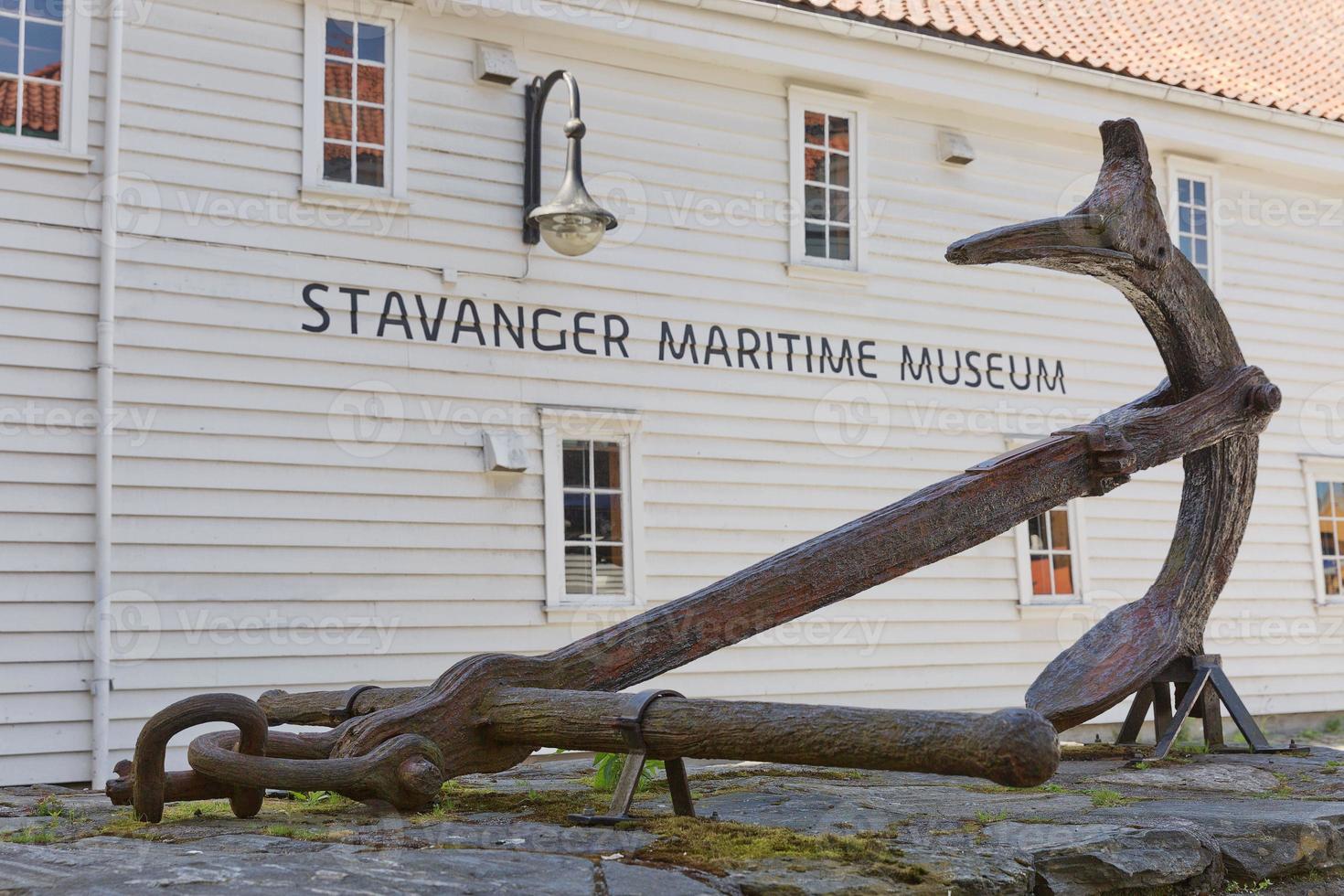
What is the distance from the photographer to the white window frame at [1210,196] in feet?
41.8

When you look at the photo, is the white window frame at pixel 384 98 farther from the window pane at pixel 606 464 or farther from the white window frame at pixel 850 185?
the white window frame at pixel 850 185

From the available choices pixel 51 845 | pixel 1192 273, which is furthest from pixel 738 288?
pixel 51 845

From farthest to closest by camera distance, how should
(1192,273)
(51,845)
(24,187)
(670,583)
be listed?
(670,583)
(24,187)
(1192,273)
(51,845)

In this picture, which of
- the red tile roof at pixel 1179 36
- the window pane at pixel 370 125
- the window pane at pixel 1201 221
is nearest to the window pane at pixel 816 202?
the red tile roof at pixel 1179 36

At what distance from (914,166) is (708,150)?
2011 millimetres

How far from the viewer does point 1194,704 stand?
617 cm

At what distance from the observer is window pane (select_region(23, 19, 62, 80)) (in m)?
8.25

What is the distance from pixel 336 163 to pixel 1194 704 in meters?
6.34

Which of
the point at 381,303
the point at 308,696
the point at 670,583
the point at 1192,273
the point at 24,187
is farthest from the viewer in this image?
the point at 670,583

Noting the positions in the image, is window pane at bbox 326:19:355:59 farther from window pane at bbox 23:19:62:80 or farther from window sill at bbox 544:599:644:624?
window sill at bbox 544:599:644:624

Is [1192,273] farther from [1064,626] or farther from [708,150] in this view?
[1064,626]

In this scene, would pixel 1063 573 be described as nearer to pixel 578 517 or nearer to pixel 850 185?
pixel 850 185

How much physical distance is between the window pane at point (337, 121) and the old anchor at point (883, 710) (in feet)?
16.6

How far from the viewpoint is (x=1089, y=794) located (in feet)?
17.0
